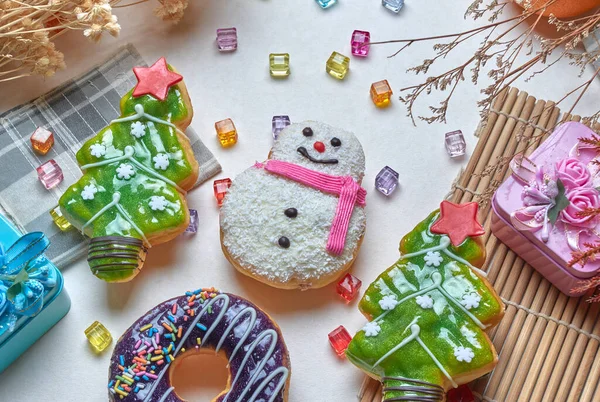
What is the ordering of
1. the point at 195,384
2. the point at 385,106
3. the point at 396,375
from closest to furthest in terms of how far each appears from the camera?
the point at 396,375, the point at 195,384, the point at 385,106

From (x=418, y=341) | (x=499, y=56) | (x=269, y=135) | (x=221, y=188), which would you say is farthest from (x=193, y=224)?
(x=499, y=56)

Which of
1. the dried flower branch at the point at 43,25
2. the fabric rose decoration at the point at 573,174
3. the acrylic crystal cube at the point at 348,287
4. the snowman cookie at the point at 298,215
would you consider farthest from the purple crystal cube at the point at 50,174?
the fabric rose decoration at the point at 573,174

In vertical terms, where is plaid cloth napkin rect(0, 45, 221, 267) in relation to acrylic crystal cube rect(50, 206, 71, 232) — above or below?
above

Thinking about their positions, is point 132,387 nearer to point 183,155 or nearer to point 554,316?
point 183,155

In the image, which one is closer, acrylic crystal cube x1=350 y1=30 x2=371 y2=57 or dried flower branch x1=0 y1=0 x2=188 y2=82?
dried flower branch x1=0 y1=0 x2=188 y2=82

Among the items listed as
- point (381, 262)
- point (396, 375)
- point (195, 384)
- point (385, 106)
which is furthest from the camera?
point (385, 106)

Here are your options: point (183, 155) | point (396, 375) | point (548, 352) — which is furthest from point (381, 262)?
point (183, 155)

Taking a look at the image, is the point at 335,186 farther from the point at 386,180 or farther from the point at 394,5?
the point at 394,5

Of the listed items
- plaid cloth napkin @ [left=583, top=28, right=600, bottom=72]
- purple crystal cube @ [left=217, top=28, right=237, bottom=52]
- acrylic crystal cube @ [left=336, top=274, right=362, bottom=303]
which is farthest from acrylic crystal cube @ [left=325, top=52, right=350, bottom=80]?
plaid cloth napkin @ [left=583, top=28, right=600, bottom=72]

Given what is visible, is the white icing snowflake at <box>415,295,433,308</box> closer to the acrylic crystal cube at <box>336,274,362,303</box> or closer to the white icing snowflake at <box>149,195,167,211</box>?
the acrylic crystal cube at <box>336,274,362,303</box>
